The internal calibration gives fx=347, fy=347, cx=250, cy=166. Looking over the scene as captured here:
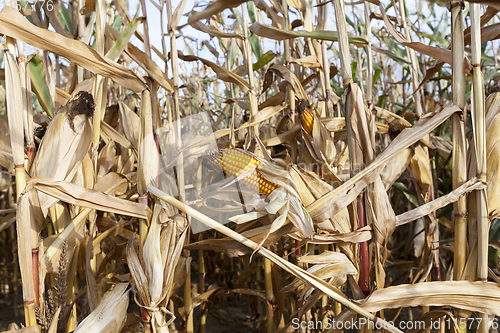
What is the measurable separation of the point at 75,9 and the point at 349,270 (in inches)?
60.0

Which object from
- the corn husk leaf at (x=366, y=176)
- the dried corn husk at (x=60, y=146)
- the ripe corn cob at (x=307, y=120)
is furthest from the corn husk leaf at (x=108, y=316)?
the ripe corn cob at (x=307, y=120)

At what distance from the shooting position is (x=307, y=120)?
116 centimetres

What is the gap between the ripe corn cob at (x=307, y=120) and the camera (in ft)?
3.79

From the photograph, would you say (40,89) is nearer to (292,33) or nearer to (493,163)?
(292,33)

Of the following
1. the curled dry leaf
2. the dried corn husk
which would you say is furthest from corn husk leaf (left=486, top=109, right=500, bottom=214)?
the dried corn husk

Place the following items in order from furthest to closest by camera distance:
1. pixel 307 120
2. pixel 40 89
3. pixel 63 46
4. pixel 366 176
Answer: pixel 307 120 → pixel 40 89 → pixel 366 176 → pixel 63 46

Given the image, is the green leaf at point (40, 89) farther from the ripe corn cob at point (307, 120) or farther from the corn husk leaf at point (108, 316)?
the ripe corn cob at point (307, 120)

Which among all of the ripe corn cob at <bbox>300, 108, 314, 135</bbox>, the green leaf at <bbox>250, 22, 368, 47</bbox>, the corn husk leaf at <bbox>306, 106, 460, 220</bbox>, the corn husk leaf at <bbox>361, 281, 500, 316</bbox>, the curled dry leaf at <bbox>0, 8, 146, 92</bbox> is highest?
the green leaf at <bbox>250, 22, 368, 47</bbox>

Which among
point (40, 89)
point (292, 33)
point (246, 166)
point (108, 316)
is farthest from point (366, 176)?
point (40, 89)

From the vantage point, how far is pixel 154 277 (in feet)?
2.72

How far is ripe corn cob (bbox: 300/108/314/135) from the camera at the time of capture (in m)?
1.15

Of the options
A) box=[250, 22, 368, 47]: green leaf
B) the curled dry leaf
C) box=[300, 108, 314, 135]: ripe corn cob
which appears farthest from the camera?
box=[300, 108, 314, 135]: ripe corn cob

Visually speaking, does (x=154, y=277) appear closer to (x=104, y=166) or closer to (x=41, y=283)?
(x=41, y=283)

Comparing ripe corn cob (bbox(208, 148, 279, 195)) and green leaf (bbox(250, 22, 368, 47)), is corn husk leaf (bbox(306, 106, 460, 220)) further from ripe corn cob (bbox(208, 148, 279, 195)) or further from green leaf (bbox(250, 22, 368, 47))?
green leaf (bbox(250, 22, 368, 47))
